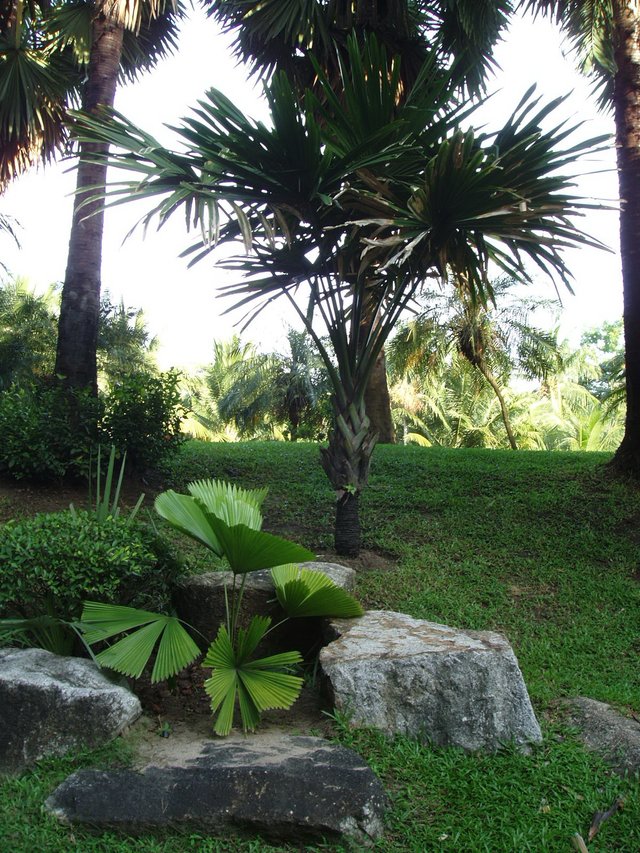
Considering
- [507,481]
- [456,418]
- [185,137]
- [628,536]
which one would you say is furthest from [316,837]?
[456,418]

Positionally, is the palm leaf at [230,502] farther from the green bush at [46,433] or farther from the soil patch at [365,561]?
the green bush at [46,433]

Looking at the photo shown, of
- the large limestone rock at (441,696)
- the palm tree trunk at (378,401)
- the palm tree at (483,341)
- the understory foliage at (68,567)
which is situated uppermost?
the palm tree at (483,341)

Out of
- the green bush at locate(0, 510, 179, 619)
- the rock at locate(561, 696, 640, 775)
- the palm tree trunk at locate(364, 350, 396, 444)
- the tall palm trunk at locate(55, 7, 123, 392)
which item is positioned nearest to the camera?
the rock at locate(561, 696, 640, 775)

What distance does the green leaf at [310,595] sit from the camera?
423cm

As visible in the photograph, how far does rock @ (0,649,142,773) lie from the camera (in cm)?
348

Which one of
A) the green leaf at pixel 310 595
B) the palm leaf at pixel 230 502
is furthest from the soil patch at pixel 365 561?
the palm leaf at pixel 230 502

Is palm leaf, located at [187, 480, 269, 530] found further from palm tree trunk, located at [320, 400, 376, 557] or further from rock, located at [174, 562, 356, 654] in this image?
palm tree trunk, located at [320, 400, 376, 557]

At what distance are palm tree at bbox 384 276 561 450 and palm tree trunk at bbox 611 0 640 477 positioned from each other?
9.52 meters

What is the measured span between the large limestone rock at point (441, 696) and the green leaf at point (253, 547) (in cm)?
63

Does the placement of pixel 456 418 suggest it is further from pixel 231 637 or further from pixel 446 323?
pixel 231 637

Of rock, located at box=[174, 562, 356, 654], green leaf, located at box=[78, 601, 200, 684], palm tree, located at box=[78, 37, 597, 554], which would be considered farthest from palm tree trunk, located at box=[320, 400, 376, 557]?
green leaf, located at box=[78, 601, 200, 684]

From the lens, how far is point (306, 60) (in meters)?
11.6

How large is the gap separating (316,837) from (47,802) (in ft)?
3.73

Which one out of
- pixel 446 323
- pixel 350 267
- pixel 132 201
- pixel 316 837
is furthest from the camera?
pixel 446 323
